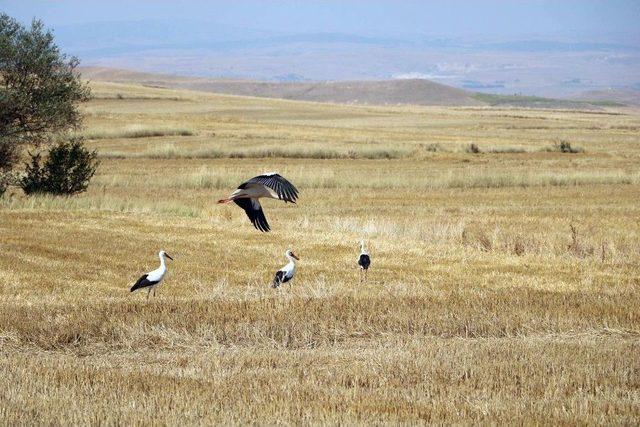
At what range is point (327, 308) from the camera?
1395 cm

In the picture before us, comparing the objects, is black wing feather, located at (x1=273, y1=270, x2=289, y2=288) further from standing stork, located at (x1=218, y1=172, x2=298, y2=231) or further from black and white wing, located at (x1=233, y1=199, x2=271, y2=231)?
standing stork, located at (x1=218, y1=172, x2=298, y2=231)

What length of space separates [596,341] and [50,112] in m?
23.7

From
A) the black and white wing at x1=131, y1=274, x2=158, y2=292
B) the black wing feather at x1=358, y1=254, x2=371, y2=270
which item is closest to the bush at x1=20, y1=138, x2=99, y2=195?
the black wing feather at x1=358, y1=254, x2=371, y2=270

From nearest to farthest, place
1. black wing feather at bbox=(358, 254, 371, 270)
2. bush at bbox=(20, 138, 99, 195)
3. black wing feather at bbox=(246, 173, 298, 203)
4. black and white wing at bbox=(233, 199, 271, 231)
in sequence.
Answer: black wing feather at bbox=(246, 173, 298, 203) < black and white wing at bbox=(233, 199, 271, 231) < black wing feather at bbox=(358, 254, 371, 270) < bush at bbox=(20, 138, 99, 195)

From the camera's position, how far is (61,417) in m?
8.51

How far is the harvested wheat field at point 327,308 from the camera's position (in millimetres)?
9297

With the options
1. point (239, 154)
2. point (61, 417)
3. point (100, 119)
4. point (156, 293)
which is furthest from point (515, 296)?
point (100, 119)

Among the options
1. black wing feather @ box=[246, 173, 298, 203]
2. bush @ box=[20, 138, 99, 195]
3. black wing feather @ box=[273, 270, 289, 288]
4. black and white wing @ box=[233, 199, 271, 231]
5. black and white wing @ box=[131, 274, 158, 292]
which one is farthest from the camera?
bush @ box=[20, 138, 99, 195]

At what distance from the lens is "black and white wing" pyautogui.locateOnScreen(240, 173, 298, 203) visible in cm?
1251

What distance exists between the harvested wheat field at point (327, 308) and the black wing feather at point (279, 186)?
1846mm

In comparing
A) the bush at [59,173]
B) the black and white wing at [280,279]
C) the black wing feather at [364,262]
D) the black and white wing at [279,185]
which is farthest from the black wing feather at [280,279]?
the bush at [59,173]

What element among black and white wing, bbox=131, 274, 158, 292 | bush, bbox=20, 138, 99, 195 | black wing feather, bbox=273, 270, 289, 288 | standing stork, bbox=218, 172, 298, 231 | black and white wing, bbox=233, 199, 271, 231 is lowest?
bush, bbox=20, 138, 99, 195

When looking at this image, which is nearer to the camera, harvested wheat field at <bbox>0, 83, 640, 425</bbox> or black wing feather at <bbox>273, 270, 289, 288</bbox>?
harvested wheat field at <bbox>0, 83, 640, 425</bbox>

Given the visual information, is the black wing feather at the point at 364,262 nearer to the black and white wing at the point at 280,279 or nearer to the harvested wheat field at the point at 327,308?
the harvested wheat field at the point at 327,308
